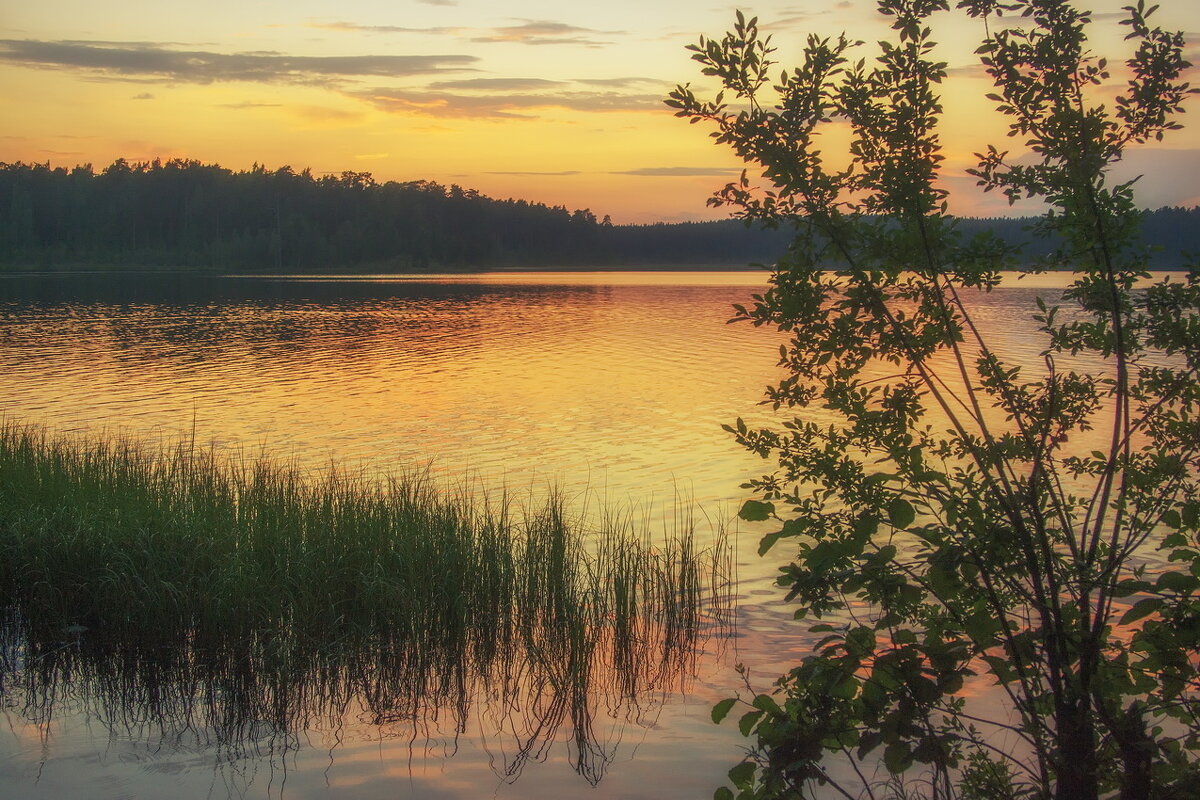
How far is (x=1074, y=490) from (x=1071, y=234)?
12.8 meters

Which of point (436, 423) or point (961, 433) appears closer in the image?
point (961, 433)

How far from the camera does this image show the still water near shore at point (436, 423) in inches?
265

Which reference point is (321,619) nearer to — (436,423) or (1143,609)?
(1143,609)

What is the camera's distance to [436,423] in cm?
2416

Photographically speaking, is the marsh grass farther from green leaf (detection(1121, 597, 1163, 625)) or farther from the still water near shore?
green leaf (detection(1121, 597, 1163, 625))

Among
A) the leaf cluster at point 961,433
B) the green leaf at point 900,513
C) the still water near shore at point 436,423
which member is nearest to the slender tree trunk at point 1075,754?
the leaf cluster at point 961,433

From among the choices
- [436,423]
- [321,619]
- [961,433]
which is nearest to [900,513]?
[961,433]

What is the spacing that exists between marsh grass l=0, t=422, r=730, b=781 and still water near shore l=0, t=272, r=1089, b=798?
0.87 ft

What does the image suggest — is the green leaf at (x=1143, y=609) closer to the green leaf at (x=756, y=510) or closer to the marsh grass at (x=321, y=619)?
the green leaf at (x=756, y=510)

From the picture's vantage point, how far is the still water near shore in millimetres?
6730

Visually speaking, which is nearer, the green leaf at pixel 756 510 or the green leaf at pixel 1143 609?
the green leaf at pixel 1143 609

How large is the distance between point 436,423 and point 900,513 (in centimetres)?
2078

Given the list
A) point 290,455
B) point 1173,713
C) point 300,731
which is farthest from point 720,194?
point 290,455

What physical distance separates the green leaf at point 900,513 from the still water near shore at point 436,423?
3.37m
